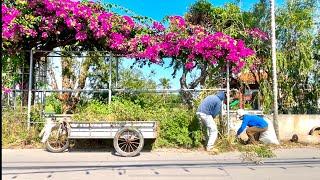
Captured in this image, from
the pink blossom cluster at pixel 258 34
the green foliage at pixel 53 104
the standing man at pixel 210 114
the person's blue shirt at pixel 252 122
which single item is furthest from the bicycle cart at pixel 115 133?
the pink blossom cluster at pixel 258 34

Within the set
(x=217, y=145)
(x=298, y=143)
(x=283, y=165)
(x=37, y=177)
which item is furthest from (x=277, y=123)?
(x=37, y=177)

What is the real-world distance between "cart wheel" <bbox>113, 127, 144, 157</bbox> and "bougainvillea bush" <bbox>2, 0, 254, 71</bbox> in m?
2.60

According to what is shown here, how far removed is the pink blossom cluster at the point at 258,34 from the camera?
632 inches

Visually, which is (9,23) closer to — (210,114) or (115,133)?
(115,133)

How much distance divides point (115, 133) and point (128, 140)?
0.36 m

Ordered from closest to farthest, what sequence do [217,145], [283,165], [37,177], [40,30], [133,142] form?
[37,177] → [283,165] → [133,142] → [217,145] → [40,30]

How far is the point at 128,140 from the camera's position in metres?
11.9

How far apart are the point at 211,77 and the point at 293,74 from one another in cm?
379

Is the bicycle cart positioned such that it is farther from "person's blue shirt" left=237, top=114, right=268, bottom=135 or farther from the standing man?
"person's blue shirt" left=237, top=114, right=268, bottom=135

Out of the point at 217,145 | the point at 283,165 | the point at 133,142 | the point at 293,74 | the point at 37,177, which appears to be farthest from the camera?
the point at 293,74

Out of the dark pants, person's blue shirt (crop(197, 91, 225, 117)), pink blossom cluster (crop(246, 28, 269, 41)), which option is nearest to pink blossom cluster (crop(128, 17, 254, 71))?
person's blue shirt (crop(197, 91, 225, 117))

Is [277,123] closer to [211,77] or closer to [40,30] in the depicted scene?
[211,77]

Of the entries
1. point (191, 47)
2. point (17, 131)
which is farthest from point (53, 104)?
point (191, 47)

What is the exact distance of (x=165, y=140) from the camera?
42.4ft
